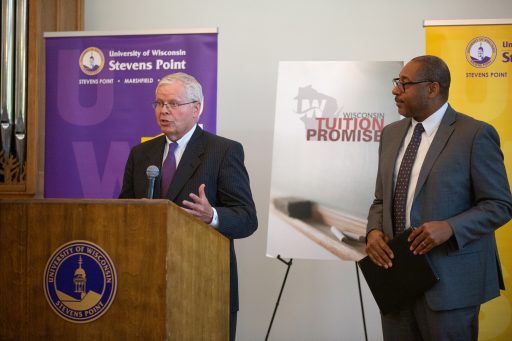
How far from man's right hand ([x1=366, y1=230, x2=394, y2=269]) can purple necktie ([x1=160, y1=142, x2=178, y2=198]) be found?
857 millimetres

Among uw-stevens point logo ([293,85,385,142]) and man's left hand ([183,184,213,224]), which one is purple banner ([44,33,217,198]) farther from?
man's left hand ([183,184,213,224])

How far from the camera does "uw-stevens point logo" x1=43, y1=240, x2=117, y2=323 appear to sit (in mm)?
1698

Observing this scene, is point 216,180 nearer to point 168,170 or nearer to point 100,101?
point 168,170

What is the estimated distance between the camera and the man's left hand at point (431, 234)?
2.27m

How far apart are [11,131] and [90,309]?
3182 mm

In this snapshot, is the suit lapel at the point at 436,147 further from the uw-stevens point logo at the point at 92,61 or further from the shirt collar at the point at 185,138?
the uw-stevens point logo at the point at 92,61

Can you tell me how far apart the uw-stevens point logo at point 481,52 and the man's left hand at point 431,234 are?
1.97m

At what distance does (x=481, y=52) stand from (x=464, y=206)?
1.84m

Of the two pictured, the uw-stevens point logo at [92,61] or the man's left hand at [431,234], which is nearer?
the man's left hand at [431,234]

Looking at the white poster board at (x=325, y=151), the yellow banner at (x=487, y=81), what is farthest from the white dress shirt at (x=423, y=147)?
the yellow banner at (x=487, y=81)

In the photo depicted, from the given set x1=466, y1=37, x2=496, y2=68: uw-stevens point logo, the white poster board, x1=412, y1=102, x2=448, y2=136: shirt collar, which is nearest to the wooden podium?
x1=412, y1=102, x2=448, y2=136: shirt collar

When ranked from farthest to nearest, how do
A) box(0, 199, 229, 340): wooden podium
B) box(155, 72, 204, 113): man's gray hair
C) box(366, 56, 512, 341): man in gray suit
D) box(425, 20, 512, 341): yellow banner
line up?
box(425, 20, 512, 341): yellow banner → box(155, 72, 204, 113): man's gray hair → box(366, 56, 512, 341): man in gray suit → box(0, 199, 229, 340): wooden podium

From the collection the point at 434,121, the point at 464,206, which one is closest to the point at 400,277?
the point at 464,206

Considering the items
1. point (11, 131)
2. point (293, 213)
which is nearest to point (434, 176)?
point (293, 213)
